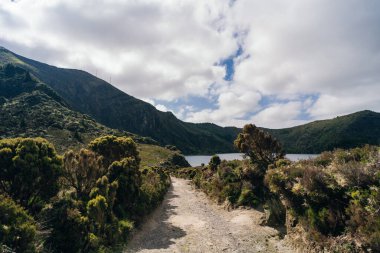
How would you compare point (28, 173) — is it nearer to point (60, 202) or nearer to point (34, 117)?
A: point (60, 202)

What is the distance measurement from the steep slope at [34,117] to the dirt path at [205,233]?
59.5 meters

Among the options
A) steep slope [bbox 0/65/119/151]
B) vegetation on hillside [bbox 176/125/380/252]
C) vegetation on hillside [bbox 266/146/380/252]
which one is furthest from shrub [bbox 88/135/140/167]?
steep slope [bbox 0/65/119/151]

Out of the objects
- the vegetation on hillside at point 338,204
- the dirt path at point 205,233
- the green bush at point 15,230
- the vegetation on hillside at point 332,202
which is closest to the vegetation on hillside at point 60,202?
the green bush at point 15,230

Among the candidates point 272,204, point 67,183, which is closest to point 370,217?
point 272,204

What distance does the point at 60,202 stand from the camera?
14.1 metres

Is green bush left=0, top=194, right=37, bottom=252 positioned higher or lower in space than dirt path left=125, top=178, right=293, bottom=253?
higher

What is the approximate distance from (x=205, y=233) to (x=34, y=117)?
323 ft

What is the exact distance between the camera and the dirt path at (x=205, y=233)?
1611cm

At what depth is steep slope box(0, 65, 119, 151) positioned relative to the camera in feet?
276

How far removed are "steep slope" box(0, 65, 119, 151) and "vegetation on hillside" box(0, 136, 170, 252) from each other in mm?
60033

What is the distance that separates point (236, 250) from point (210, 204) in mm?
14325

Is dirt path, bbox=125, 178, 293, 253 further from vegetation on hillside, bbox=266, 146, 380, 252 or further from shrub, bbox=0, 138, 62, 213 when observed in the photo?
shrub, bbox=0, 138, 62, 213

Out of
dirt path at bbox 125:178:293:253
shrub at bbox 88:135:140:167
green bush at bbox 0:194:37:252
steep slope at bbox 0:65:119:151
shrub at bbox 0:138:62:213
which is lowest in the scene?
dirt path at bbox 125:178:293:253

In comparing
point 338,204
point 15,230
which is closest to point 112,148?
point 15,230
